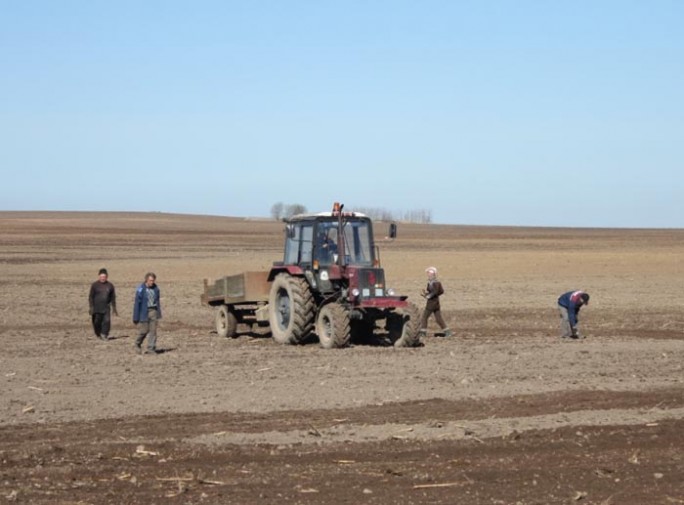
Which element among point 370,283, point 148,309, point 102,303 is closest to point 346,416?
point 148,309

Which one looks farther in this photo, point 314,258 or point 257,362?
point 314,258

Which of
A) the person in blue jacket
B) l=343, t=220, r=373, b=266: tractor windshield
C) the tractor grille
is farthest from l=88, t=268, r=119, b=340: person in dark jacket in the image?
the person in blue jacket

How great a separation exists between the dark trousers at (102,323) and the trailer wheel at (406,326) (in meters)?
5.40

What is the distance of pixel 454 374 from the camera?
16.8 metres

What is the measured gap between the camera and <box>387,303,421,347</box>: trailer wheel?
20.2 meters

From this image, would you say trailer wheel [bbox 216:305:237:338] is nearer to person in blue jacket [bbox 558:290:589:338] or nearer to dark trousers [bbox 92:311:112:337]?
dark trousers [bbox 92:311:112:337]

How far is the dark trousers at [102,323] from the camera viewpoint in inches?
884

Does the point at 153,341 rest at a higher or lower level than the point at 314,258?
lower

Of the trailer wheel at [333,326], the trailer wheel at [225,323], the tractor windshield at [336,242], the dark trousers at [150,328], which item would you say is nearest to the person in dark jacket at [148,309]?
the dark trousers at [150,328]

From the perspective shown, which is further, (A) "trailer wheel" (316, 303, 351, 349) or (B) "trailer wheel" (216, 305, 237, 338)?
(B) "trailer wheel" (216, 305, 237, 338)

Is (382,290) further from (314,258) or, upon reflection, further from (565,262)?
(565,262)

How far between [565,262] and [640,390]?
36537 mm

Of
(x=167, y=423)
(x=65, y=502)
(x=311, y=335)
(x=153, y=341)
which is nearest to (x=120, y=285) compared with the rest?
(x=311, y=335)

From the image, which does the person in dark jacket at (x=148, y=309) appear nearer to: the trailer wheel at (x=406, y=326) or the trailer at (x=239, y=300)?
the trailer at (x=239, y=300)
